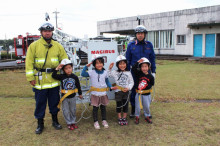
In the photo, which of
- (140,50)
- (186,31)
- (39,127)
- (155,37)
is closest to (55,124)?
(39,127)

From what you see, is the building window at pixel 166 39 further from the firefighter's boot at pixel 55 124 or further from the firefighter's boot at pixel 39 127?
the firefighter's boot at pixel 39 127

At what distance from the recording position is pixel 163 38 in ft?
82.3

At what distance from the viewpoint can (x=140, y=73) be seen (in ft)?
14.6

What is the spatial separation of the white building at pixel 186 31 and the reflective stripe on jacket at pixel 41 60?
1453 cm

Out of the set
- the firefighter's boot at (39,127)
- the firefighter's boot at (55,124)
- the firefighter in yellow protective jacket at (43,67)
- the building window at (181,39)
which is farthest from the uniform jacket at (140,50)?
the building window at (181,39)

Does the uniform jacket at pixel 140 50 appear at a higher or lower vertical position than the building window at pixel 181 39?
lower

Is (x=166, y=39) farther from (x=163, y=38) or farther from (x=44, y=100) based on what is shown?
(x=44, y=100)

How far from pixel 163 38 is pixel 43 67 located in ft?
75.2

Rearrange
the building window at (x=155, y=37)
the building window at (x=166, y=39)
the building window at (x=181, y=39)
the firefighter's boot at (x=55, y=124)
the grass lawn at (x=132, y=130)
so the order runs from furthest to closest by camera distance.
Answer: the building window at (x=155, y=37) < the building window at (x=166, y=39) < the building window at (x=181, y=39) < the firefighter's boot at (x=55, y=124) < the grass lawn at (x=132, y=130)

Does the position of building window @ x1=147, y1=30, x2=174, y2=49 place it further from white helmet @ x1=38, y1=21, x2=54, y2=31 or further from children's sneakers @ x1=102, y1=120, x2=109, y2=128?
white helmet @ x1=38, y1=21, x2=54, y2=31

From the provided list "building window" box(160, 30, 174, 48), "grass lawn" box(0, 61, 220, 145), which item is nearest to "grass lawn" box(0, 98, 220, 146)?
"grass lawn" box(0, 61, 220, 145)

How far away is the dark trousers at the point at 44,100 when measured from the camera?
13.0ft

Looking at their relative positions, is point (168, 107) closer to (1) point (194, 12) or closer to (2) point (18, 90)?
(2) point (18, 90)

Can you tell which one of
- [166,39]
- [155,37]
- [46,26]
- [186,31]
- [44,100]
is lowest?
[44,100]
